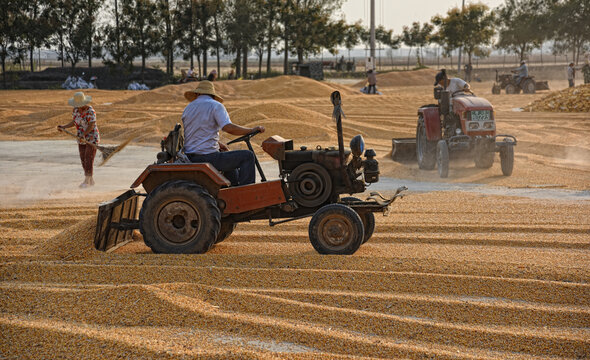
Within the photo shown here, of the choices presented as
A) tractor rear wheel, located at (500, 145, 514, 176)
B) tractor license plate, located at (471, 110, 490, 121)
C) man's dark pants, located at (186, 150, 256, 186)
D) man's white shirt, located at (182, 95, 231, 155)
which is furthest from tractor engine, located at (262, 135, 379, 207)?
tractor rear wheel, located at (500, 145, 514, 176)

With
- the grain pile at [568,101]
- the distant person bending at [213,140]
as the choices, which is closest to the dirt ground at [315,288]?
the distant person bending at [213,140]

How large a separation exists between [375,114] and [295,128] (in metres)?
6.78

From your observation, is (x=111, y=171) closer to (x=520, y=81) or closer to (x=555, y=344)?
(x=555, y=344)

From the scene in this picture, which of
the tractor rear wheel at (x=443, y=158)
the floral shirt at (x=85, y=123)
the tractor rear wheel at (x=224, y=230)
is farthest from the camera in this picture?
the tractor rear wheel at (x=443, y=158)

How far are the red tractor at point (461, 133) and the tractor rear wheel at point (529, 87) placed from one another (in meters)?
22.5

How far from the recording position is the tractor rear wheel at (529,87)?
32750 millimetres

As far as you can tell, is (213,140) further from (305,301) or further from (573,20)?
(573,20)

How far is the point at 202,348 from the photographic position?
3988 mm

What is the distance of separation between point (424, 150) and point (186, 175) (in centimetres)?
669

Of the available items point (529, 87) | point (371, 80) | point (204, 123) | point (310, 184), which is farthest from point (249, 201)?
point (529, 87)

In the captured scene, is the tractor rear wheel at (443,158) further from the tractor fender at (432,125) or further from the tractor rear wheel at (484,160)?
the tractor rear wheel at (484,160)

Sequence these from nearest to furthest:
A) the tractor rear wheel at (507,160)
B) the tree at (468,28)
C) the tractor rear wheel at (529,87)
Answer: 1. the tractor rear wheel at (507,160)
2. the tractor rear wheel at (529,87)
3. the tree at (468,28)

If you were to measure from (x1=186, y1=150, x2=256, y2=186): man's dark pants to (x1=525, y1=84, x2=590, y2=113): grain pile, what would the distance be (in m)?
18.4

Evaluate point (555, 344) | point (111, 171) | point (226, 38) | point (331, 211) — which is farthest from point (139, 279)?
point (226, 38)
